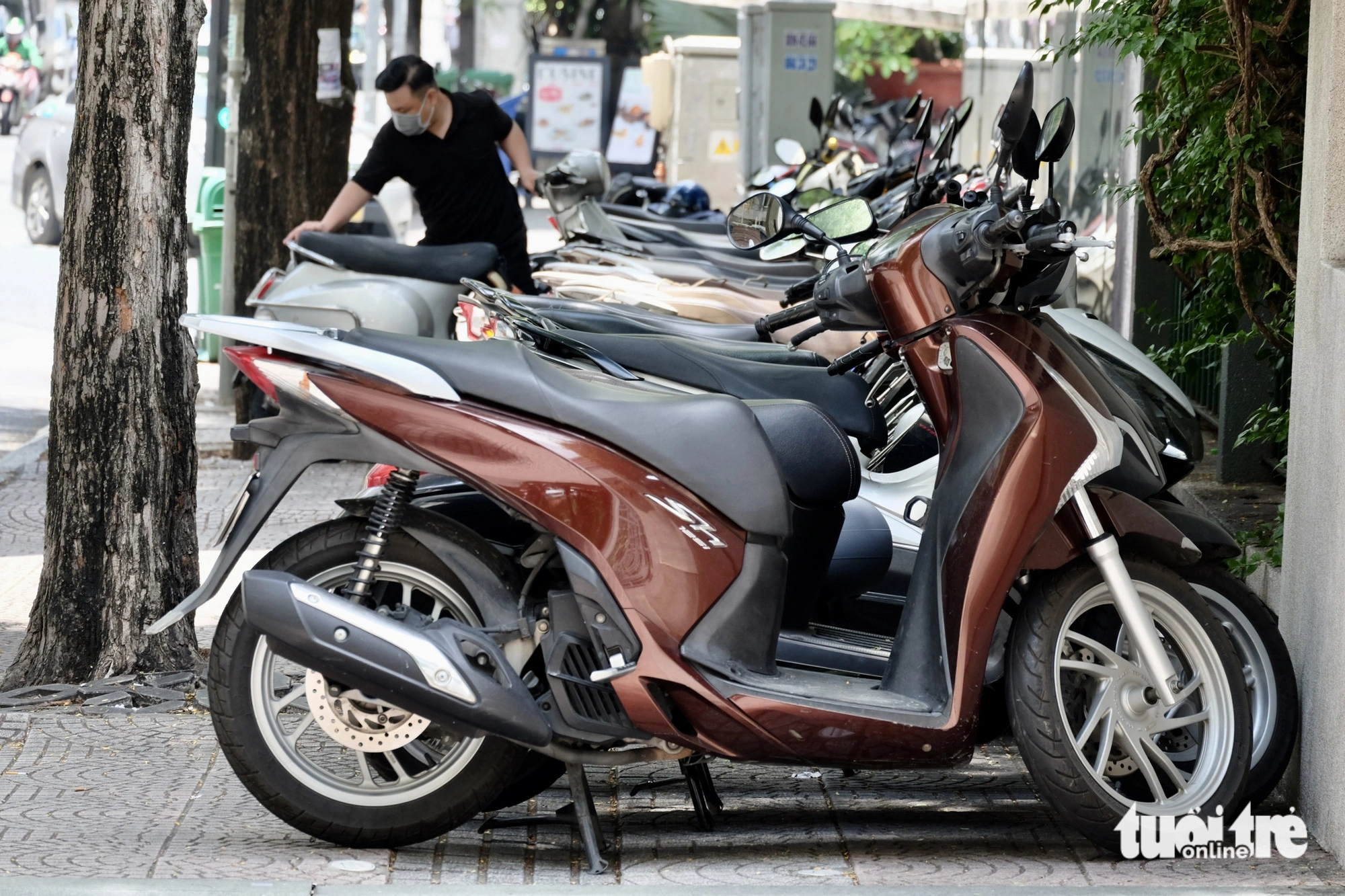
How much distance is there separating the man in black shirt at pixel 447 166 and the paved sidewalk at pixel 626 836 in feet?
14.1

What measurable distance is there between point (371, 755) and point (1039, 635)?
1.48 metres

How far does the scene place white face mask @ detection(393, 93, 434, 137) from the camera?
858cm

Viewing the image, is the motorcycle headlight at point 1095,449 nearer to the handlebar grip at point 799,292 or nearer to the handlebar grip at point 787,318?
the handlebar grip at point 787,318

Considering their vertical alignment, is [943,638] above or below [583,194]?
below

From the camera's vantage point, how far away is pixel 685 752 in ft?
12.3

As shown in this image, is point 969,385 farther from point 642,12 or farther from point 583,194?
point 642,12

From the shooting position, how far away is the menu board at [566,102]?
23.3 meters

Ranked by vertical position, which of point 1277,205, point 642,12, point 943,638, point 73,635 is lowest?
point 73,635

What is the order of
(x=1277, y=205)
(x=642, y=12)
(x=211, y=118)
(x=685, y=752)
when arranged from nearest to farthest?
(x=685, y=752) → (x=1277, y=205) → (x=211, y=118) → (x=642, y=12)

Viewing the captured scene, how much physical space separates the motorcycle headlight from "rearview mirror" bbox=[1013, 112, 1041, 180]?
43 centimetres

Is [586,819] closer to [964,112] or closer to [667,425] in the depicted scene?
[667,425]

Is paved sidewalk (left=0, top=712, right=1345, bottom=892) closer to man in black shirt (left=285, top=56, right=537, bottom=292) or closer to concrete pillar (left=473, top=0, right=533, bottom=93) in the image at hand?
man in black shirt (left=285, top=56, right=537, bottom=292)

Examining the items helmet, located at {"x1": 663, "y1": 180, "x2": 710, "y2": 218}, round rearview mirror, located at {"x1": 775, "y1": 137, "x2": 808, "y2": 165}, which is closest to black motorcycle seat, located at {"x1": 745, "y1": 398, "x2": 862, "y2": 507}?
round rearview mirror, located at {"x1": 775, "y1": 137, "x2": 808, "y2": 165}

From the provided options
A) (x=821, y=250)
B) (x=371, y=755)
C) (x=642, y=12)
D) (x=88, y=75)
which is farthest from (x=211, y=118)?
(x=642, y=12)
